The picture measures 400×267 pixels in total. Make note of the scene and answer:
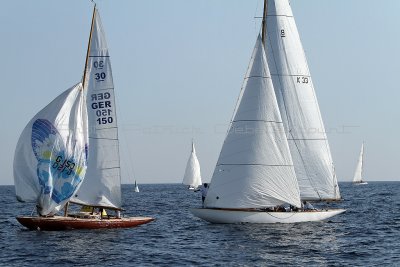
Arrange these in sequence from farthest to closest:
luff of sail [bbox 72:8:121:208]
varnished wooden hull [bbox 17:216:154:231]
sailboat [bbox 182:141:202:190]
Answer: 1. sailboat [bbox 182:141:202:190]
2. luff of sail [bbox 72:8:121:208]
3. varnished wooden hull [bbox 17:216:154:231]

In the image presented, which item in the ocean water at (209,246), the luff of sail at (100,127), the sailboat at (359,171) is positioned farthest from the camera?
the sailboat at (359,171)

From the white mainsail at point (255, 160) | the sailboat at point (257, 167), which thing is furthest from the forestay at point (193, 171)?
the white mainsail at point (255, 160)

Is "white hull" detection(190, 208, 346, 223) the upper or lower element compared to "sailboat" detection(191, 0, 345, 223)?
lower

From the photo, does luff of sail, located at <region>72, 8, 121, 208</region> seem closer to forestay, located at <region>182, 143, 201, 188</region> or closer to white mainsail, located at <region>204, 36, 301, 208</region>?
white mainsail, located at <region>204, 36, 301, 208</region>

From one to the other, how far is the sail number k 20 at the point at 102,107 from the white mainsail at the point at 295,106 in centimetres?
1169

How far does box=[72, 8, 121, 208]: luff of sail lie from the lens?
36562 millimetres

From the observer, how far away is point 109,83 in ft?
121

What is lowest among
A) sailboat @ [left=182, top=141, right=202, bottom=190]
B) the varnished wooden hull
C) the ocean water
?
the ocean water

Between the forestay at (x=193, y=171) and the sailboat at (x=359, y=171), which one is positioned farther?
the sailboat at (x=359, y=171)

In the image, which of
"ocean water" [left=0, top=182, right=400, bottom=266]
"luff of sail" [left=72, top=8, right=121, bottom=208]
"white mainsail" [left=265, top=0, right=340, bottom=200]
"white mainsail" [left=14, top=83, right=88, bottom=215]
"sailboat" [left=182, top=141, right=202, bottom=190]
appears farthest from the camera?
"sailboat" [left=182, top=141, right=202, bottom=190]

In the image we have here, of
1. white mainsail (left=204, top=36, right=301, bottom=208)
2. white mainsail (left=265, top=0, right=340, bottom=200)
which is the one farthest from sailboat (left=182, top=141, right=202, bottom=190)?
white mainsail (left=204, top=36, right=301, bottom=208)

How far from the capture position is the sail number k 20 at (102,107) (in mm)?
36594

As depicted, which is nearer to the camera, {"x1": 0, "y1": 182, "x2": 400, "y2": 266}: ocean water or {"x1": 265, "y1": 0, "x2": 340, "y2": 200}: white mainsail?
{"x1": 0, "y1": 182, "x2": 400, "y2": 266}: ocean water

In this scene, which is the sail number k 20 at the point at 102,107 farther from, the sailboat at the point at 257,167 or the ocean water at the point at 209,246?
the sailboat at the point at 257,167
